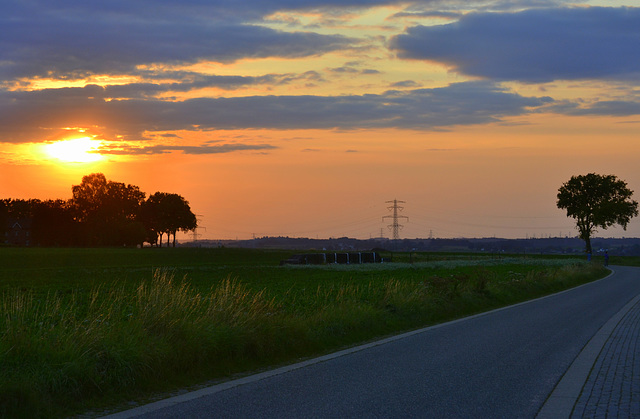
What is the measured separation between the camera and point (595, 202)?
103062mm

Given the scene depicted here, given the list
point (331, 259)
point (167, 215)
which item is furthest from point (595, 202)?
point (167, 215)

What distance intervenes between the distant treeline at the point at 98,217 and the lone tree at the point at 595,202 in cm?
7276

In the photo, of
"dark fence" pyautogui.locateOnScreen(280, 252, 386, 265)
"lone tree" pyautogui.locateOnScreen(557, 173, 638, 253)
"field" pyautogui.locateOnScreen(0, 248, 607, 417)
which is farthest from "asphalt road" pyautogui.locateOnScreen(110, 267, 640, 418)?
"lone tree" pyautogui.locateOnScreen(557, 173, 638, 253)

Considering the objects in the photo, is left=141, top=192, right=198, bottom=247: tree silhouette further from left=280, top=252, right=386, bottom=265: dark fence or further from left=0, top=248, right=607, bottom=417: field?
left=0, top=248, right=607, bottom=417: field

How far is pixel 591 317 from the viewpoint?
18.8 meters

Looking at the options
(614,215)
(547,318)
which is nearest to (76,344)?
(547,318)

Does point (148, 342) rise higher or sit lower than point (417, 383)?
higher

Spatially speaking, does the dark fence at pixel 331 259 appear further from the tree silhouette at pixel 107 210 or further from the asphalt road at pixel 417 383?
the asphalt road at pixel 417 383

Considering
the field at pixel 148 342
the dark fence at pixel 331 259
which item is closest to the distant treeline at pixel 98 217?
the dark fence at pixel 331 259

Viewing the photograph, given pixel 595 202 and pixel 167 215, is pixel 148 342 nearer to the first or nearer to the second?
pixel 595 202

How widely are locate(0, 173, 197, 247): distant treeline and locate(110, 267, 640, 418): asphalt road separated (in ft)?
391

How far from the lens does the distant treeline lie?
5030 inches

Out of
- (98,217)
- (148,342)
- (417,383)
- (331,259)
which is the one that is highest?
(98,217)

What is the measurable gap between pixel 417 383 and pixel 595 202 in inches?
3998
